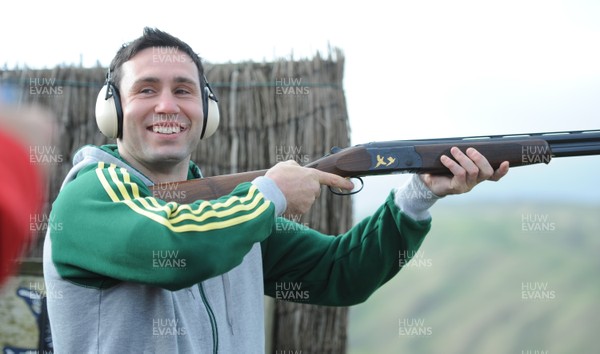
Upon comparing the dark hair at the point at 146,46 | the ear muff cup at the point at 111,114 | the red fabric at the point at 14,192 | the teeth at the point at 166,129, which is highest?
the dark hair at the point at 146,46

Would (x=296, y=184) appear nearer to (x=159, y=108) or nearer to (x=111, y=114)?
(x=159, y=108)

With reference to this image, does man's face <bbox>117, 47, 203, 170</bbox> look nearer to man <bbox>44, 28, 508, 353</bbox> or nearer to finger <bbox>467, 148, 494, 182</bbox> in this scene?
man <bbox>44, 28, 508, 353</bbox>

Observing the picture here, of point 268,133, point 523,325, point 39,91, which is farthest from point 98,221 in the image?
point 523,325

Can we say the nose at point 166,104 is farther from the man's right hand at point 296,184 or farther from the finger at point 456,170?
the finger at point 456,170

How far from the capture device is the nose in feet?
12.5

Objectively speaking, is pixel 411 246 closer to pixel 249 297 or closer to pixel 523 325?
pixel 249 297

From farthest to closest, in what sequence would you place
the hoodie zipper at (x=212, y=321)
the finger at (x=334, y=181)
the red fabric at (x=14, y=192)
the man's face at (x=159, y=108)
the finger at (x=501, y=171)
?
the finger at (x=501, y=171) → the finger at (x=334, y=181) → the man's face at (x=159, y=108) → the hoodie zipper at (x=212, y=321) → the red fabric at (x=14, y=192)

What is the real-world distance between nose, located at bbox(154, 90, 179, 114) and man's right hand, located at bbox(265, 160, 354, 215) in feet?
1.88

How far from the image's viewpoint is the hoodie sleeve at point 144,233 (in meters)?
3.10

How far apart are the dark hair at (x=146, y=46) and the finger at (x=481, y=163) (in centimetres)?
142

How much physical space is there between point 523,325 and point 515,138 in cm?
323

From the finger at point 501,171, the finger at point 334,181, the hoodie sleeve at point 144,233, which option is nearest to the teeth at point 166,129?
the hoodie sleeve at point 144,233

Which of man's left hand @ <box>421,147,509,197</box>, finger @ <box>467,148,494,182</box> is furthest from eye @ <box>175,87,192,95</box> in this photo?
finger @ <box>467,148,494,182</box>

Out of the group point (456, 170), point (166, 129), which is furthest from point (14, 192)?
point (456, 170)
